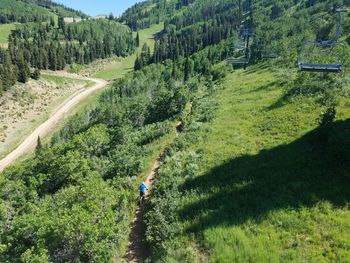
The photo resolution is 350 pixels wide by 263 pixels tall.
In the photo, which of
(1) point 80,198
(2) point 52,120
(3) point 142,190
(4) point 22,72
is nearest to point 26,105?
(2) point 52,120

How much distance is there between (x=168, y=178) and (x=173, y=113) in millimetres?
33673

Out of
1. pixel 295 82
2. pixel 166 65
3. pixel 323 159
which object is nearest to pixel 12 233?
pixel 323 159

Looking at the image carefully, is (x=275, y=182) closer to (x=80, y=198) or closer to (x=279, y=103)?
(x=80, y=198)

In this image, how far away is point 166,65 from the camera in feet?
566

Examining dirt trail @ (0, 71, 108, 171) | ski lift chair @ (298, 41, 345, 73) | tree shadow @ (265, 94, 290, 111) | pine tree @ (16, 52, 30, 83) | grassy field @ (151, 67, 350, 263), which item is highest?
ski lift chair @ (298, 41, 345, 73)

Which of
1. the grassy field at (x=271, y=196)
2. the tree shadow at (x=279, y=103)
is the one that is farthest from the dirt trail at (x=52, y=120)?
the grassy field at (x=271, y=196)

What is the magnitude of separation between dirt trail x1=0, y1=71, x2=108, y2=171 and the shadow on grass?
78.4 m

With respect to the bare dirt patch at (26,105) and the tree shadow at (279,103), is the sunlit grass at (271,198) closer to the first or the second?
the tree shadow at (279,103)

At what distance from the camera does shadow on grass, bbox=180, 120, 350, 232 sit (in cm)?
2122

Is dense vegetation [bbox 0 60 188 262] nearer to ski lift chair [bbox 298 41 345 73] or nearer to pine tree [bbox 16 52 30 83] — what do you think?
ski lift chair [bbox 298 41 345 73]

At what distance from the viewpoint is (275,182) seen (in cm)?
2409

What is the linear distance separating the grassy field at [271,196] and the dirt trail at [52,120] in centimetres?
7541

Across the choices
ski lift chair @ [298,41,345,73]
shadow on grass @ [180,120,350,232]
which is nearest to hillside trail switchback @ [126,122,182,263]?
shadow on grass @ [180,120,350,232]

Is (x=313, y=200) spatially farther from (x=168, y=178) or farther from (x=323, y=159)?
(x=168, y=178)
